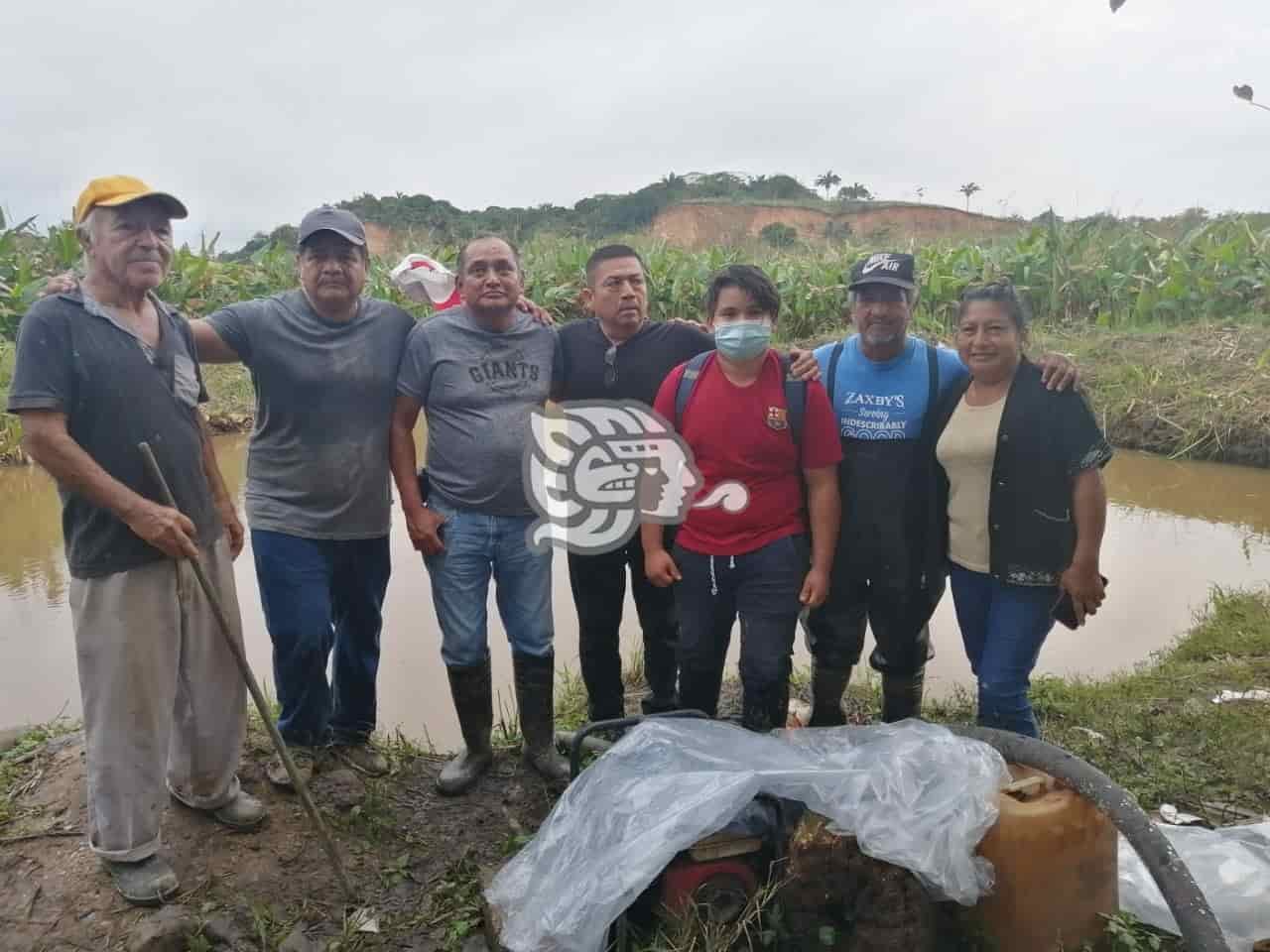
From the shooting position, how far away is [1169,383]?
9000mm

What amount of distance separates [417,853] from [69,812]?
1082 millimetres

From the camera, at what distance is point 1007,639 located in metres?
2.70

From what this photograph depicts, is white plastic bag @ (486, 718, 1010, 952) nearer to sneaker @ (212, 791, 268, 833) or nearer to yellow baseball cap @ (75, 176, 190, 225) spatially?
sneaker @ (212, 791, 268, 833)

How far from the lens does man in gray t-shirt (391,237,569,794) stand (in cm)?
296

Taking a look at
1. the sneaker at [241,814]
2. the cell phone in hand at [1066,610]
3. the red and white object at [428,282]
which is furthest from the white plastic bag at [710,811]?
the red and white object at [428,282]

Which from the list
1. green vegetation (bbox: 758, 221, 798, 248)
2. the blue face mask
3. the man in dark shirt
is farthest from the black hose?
green vegetation (bbox: 758, 221, 798, 248)

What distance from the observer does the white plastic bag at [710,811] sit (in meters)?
1.97

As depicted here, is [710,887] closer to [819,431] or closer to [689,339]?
[819,431]

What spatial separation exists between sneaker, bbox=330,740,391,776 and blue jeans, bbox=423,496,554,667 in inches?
18.6

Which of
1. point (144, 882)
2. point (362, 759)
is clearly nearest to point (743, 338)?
point (362, 759)

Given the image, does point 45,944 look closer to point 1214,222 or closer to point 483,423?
point 483,423

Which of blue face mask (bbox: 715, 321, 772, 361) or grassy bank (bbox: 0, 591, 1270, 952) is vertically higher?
blue face mask (bbox: 715, 321, 772, 361)

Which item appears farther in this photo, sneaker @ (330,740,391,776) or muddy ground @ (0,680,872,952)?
sneaker @ (330,740,391,776)

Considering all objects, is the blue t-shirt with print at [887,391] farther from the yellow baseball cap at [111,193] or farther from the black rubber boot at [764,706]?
the yellow baseball cap at [111,193]
